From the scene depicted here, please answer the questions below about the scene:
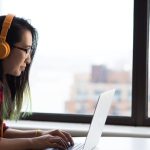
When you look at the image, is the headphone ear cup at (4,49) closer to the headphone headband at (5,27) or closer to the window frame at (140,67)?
the headphone headband at (5,27)

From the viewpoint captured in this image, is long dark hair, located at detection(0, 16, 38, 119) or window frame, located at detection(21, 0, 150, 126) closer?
long dark hair, located at detection(0, 16, 38, 119)

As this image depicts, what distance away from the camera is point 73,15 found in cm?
248

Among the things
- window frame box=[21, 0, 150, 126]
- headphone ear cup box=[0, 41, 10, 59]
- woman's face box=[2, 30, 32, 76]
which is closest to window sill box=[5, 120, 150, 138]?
window frame box=[21, 0, 150, 126]

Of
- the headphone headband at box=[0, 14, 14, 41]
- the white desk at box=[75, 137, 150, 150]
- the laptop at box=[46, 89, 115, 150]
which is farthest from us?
the white desk at box=[75, 137, 150, 150]

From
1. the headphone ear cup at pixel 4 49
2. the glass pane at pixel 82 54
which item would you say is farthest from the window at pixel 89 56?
the headphone ear cup at pixel 4 49

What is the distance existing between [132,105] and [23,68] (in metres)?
1.07

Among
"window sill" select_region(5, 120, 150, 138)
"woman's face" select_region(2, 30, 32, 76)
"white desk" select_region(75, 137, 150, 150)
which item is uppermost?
"woman's face" select_region(2, 30, 32, 76)

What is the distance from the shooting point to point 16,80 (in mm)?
1655

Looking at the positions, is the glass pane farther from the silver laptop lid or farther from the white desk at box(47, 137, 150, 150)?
the silver laptop lid

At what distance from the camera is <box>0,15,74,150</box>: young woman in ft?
4.46

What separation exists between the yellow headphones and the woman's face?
7 cm

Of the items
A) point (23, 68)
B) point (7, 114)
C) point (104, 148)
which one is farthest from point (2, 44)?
point (104, 148)

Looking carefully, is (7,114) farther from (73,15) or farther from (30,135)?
(73,15)

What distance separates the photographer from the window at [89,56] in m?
2.41
